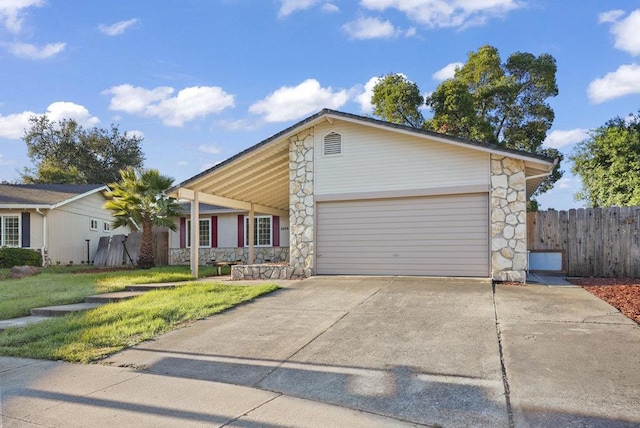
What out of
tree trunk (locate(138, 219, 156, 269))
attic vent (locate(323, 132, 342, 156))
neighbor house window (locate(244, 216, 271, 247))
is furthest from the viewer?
neighbor house window (locate(244, 216, 271, 247))

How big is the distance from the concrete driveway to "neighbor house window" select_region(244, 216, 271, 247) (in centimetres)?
1267

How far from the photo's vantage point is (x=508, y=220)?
9797mm

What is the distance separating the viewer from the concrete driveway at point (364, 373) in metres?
3.41

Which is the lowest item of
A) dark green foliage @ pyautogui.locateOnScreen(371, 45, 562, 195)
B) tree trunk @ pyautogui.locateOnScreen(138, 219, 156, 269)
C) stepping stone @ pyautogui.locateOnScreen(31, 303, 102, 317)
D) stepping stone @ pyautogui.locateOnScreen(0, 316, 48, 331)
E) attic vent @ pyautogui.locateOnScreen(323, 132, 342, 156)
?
stepping stone @ pyautogui.locateOnScreen(0, 316, 48, 331)

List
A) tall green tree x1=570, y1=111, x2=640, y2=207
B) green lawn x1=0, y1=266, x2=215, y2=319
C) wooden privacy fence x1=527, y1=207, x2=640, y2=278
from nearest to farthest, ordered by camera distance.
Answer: green lawn x1=0, y1=266, x2=215, y2=319 < wooden privacy fence x1=527, y1=207, x2=640, y2=278 < tall green tree x1=570, y1=111, x2=640, y2=207

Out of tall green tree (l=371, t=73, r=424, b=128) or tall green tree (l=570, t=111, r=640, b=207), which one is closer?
tall green tree (l=570, t=111, r=640, b=207)

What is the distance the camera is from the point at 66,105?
118 feet

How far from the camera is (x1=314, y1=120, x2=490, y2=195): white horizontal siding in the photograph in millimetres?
10250

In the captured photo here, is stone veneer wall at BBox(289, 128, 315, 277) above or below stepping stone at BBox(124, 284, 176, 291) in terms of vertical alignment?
above

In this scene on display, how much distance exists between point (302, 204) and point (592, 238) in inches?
324

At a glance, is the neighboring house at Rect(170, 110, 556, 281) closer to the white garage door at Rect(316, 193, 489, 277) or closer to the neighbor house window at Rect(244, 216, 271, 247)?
the white garage door at Rect(316, 193, 489, 277)

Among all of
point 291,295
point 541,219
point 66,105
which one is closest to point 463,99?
point 541,219

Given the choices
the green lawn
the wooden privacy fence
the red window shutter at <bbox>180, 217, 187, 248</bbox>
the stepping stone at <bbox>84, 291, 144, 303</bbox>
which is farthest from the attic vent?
the red window shutter at <bbox>180, 217, 187, 248</bbox>

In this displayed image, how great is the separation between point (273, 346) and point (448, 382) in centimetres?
237
